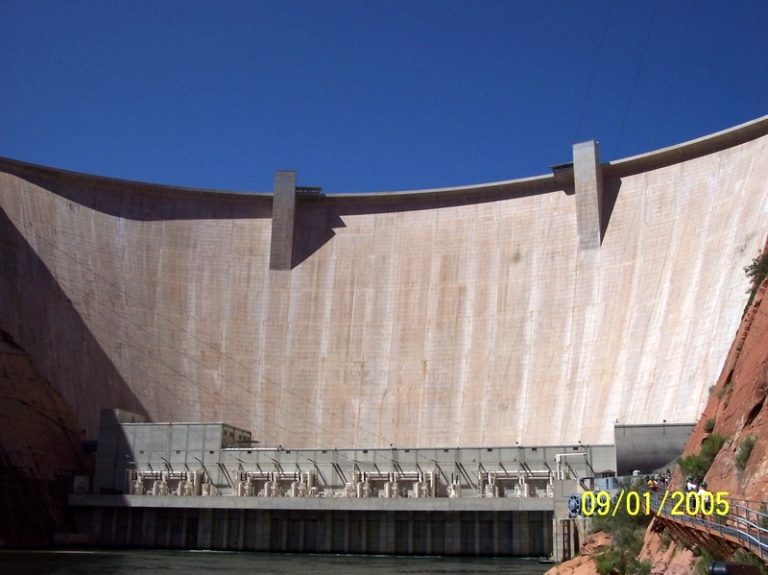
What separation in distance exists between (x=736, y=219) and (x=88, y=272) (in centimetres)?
2876

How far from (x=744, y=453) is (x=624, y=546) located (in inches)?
170

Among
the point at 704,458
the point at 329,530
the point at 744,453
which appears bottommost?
the point at 329,530

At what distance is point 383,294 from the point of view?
147 feet

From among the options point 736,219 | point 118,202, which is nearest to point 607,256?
Answer: point 736,219

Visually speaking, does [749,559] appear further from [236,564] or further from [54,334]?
[54,334]

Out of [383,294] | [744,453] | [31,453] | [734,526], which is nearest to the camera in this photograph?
[734,526]

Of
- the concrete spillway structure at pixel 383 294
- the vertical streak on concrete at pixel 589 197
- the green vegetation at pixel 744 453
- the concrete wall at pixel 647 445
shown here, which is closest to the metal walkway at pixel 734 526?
the green vegetation at pixel 744 453

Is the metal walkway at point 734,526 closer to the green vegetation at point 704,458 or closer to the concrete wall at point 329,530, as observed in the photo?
the green vegetation at point 704,458

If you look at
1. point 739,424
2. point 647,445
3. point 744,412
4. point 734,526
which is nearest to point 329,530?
point 647,445

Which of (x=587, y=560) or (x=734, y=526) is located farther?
(x=587, y=560)
